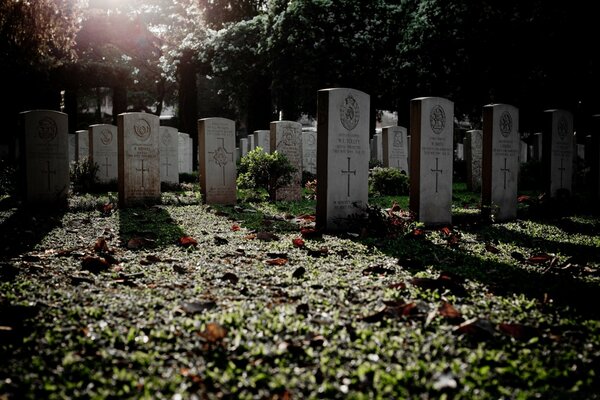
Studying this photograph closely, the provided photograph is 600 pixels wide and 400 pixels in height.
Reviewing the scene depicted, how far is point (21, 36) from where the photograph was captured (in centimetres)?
1180

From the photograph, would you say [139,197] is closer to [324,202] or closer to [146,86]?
[324,202]

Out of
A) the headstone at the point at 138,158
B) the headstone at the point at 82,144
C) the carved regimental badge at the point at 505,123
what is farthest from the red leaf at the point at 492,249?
the headstone at the point at 82,144

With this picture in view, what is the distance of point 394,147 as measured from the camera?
16000 millimetres

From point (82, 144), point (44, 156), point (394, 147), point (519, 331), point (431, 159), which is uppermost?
point (82, 144)

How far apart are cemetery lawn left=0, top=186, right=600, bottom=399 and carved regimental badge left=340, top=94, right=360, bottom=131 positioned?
2047 millimetres

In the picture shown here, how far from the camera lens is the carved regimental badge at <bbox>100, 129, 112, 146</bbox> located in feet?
48.3

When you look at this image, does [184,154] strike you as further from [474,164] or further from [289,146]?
[474,164]

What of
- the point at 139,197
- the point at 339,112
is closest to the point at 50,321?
the point at 339,112

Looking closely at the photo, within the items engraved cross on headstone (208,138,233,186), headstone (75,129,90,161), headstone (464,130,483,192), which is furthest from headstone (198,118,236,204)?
headstone (75,129,90,161)

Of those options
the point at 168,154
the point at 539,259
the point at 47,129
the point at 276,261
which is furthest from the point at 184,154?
the point at 539,259

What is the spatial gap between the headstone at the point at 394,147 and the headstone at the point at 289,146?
14.6 ft

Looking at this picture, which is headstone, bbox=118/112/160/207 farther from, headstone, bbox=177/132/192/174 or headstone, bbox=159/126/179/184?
headstone, bbox=177/132/192/174

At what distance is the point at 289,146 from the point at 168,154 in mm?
5081

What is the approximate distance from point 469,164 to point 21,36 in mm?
13056
